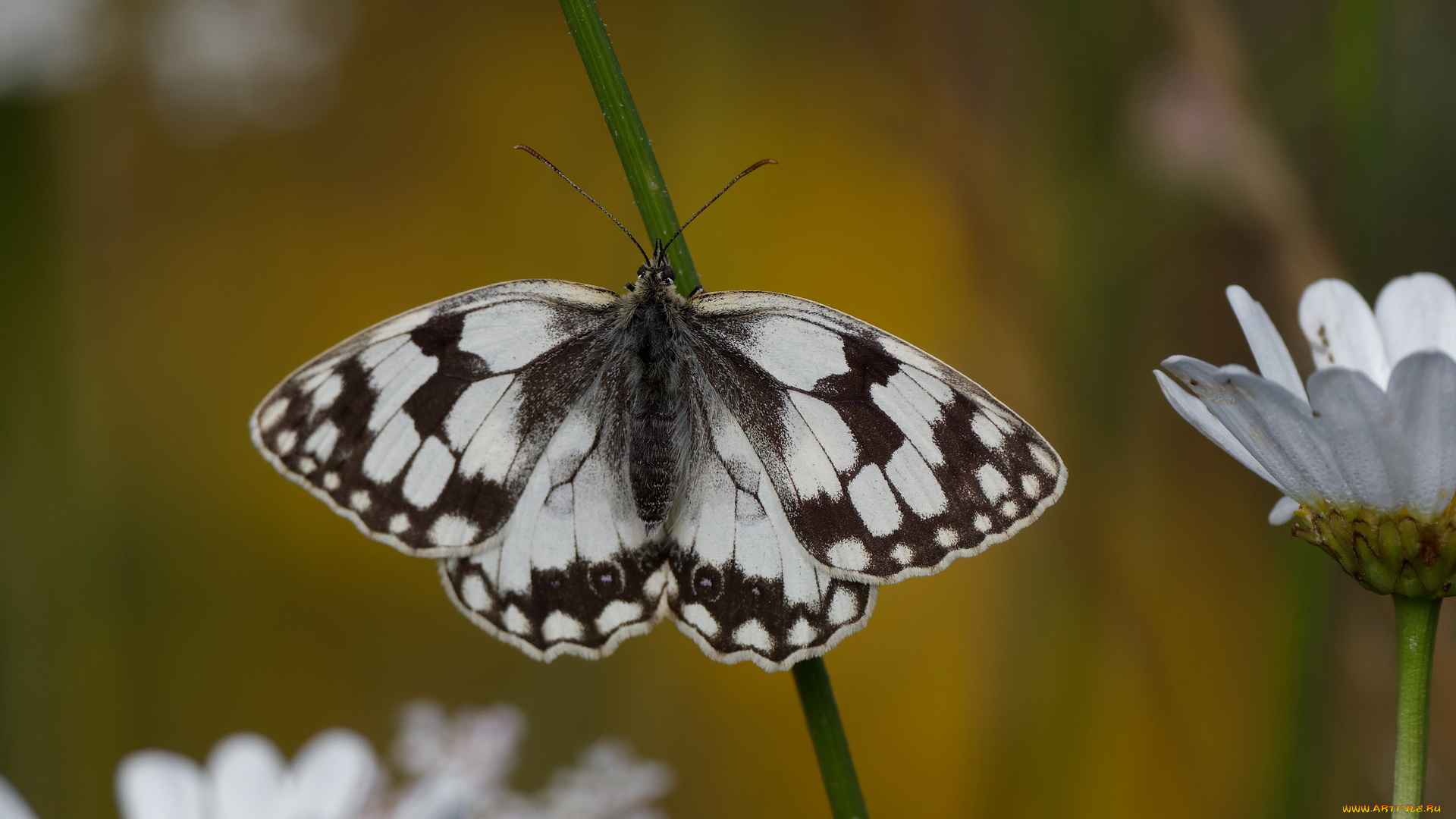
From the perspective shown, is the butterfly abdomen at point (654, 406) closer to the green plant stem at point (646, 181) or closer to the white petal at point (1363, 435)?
the green plant stem at point (646, 181)

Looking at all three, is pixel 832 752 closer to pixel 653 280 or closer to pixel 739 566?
pixel 739 566

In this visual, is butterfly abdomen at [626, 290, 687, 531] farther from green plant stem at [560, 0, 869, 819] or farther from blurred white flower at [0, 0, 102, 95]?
blurred white flower at [0, 0, 102, 95]

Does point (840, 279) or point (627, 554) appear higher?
point (840, 279)

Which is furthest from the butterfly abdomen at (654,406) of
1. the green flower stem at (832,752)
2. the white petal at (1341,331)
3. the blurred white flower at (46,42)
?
the blurred white flower at (46,42)

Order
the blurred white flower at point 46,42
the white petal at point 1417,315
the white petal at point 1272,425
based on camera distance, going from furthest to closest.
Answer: the blurred white flower at point 46,42 < the white petal at point 1417,315 < the white petal at point 1272,425

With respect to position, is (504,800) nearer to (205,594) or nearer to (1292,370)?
(1292,370)

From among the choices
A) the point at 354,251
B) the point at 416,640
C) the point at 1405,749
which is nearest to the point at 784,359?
the point at 1405,749
